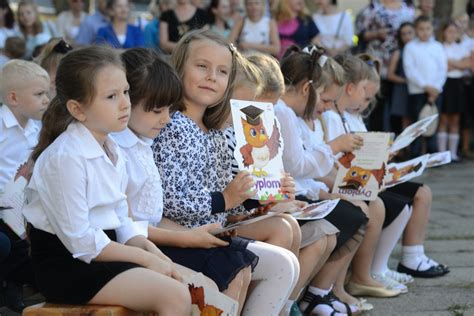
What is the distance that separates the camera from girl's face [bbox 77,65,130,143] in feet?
9.28

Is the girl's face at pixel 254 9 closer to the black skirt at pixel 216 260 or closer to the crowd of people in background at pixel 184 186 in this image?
the crowd of people in background at pixel 184 186

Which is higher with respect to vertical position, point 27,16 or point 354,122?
point 27,16

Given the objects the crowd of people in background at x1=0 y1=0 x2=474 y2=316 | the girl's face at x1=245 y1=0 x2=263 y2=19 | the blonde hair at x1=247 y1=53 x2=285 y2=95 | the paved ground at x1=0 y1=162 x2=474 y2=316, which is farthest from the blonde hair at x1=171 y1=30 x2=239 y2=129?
the girl's face at x1=245 y1=0 x2=263 y2=19

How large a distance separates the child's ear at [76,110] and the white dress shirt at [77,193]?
1.1 inches

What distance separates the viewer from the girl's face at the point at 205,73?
136 inches

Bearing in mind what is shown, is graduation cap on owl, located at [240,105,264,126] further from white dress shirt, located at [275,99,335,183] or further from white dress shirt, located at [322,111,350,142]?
white dress shirt, located at [322,111,350,142]

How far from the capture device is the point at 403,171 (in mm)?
4840

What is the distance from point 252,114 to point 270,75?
0.60 meters

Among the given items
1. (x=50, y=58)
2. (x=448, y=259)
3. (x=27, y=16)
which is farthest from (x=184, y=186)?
(x=27, y=16)

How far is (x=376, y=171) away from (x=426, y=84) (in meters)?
5.34

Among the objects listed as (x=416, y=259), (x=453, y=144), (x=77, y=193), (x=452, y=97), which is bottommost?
(x=453, y=144)

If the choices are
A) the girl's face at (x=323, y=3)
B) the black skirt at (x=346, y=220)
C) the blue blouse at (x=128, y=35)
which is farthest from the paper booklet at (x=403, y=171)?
the girl's face at (x=323, y=3)

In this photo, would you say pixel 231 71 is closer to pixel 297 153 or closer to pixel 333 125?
pixel 297 153

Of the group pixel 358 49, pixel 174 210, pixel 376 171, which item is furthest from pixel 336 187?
pixel 358 49
